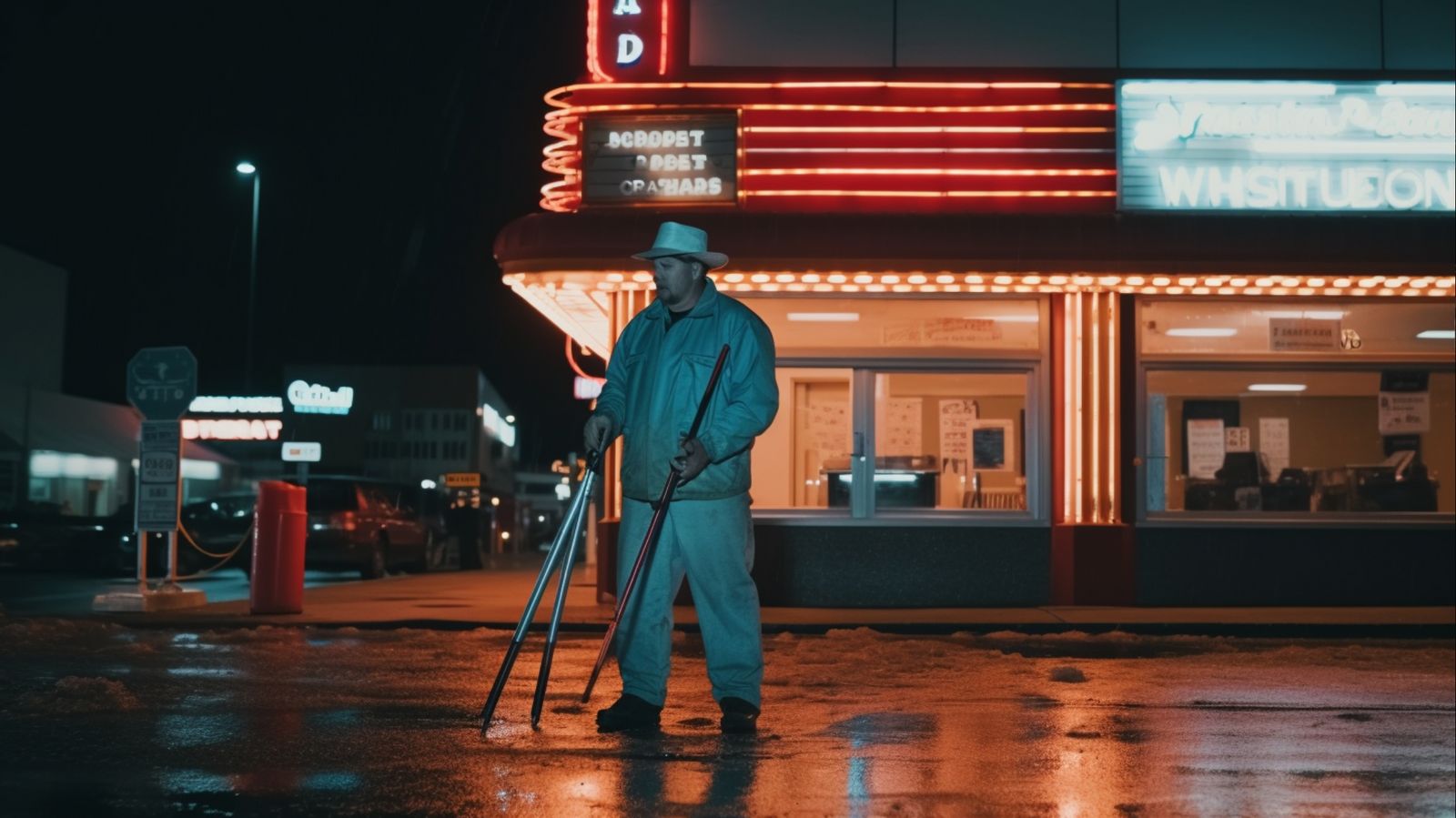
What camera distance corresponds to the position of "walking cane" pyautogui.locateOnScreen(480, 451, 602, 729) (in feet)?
19.7

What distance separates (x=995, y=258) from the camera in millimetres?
14469

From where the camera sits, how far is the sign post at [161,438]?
49.5 ft

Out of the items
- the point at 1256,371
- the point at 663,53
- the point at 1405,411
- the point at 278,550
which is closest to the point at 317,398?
the point at 663,53

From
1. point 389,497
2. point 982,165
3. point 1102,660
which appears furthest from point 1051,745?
point 389,497

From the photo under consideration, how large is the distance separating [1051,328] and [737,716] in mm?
9901

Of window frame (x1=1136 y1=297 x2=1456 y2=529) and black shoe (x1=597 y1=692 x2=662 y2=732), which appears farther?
window frame (x1=1136 y1=297 x2=1456 y2=529)

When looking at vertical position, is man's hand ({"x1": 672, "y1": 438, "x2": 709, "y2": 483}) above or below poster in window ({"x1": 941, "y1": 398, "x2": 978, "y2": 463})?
below

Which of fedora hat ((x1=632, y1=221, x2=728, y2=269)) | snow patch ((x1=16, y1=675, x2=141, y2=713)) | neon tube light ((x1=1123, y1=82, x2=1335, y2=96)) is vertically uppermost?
neon tube light ((x1=1123, y1=82, x2=1335, y2=96))

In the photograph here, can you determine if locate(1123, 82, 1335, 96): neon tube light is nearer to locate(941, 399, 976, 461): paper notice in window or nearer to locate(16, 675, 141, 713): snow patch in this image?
locate(941, 399, 976, 461): paper notice in window

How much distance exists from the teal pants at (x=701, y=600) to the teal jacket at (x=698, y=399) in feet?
0.38

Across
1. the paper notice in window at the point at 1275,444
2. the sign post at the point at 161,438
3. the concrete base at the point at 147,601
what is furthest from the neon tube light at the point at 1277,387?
the concrete base at the point at 147,601

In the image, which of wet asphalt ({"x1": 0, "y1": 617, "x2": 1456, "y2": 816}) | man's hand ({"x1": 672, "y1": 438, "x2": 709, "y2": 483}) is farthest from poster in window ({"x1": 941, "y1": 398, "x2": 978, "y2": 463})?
man's hand ({"x1": 672, "y1": 438, "x2": 709, "y2": 483})

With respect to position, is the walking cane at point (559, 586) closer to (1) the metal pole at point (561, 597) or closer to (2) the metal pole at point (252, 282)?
(1) the metal pole at point (561, 597)

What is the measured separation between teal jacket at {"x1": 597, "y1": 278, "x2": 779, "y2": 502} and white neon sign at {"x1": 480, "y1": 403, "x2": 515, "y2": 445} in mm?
95163
